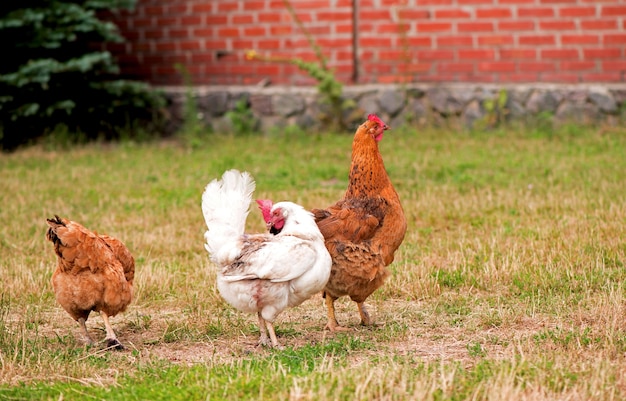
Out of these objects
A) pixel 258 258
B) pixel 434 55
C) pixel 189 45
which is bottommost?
pixel 258 258

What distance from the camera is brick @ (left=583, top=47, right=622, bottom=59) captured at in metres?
12.9

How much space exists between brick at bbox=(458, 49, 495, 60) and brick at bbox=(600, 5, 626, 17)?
158cm

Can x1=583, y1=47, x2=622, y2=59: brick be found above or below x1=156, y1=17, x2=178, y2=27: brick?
below

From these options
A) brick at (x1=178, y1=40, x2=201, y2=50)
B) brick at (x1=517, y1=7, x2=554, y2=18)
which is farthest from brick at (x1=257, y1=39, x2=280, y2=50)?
brick at (x1=517, y1=7, x2=554, y2=18)

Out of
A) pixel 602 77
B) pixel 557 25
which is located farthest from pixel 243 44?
pixel 602 77

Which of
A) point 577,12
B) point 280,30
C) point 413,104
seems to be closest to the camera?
point 577,12

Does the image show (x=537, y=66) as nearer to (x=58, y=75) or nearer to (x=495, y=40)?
(x=495, y=40)

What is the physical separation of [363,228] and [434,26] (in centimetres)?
808

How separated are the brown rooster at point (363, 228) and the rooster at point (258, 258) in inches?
11.2

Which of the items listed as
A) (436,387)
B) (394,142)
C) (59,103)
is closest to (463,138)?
(394,142)

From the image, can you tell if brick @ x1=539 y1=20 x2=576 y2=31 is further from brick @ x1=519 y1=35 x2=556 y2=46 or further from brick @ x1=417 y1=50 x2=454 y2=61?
brick @ x1=417 y1=50 x2=454 y2=61

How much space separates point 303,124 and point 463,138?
8.20 feet

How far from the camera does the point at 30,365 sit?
17.1 ft

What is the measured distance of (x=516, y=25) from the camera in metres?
13.2
